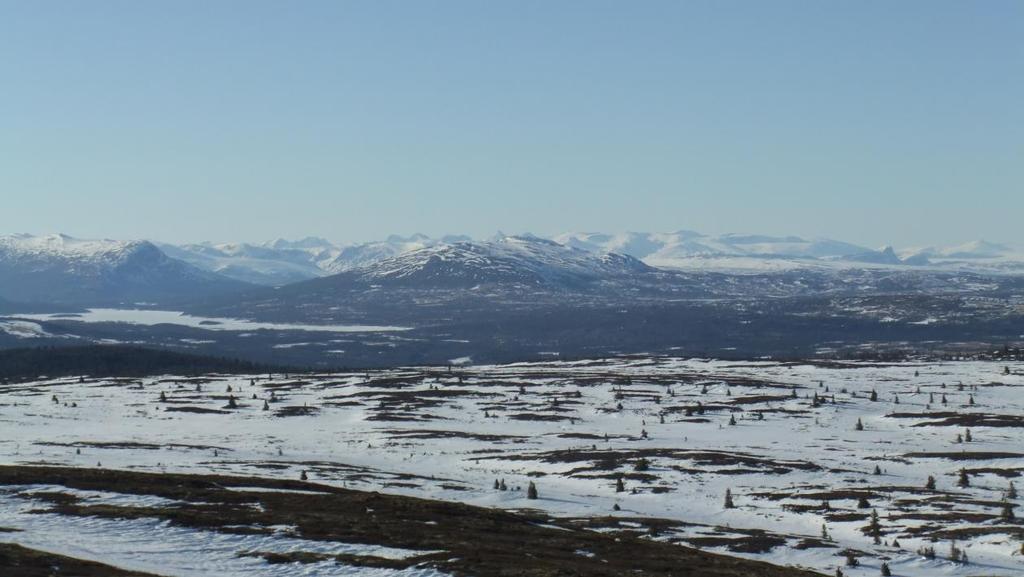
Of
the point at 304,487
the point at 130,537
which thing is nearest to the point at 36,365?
the point at 304,487

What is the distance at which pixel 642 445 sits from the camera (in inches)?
3177

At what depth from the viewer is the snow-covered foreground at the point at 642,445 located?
46.3 metres

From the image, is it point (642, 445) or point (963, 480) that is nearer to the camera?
point (963, 480)

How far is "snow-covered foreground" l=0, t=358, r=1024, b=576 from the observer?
46.3m

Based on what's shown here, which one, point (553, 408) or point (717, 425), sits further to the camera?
point (553, 408)

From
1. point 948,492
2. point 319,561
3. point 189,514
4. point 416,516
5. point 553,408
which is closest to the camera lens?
point 319,561

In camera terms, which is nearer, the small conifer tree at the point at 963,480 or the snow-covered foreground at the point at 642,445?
the snow-covered foreground at the point at 642,445

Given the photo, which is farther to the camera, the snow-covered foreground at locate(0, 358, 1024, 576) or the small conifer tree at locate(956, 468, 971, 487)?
the small conifer tree at locate(956, 468, 971, 487)

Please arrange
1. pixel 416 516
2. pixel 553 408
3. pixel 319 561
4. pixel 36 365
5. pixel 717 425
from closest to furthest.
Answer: pixel 319 561
pixel 416 516
pixel 717 425
pixel 553 408
pixel 36 365

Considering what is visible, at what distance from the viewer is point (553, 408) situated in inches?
4387

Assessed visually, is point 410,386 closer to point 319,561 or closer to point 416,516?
point 416,516

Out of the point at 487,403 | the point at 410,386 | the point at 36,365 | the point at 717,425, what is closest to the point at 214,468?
the point at 717,425

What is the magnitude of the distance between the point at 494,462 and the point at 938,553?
112ft

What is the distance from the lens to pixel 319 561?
108ft
